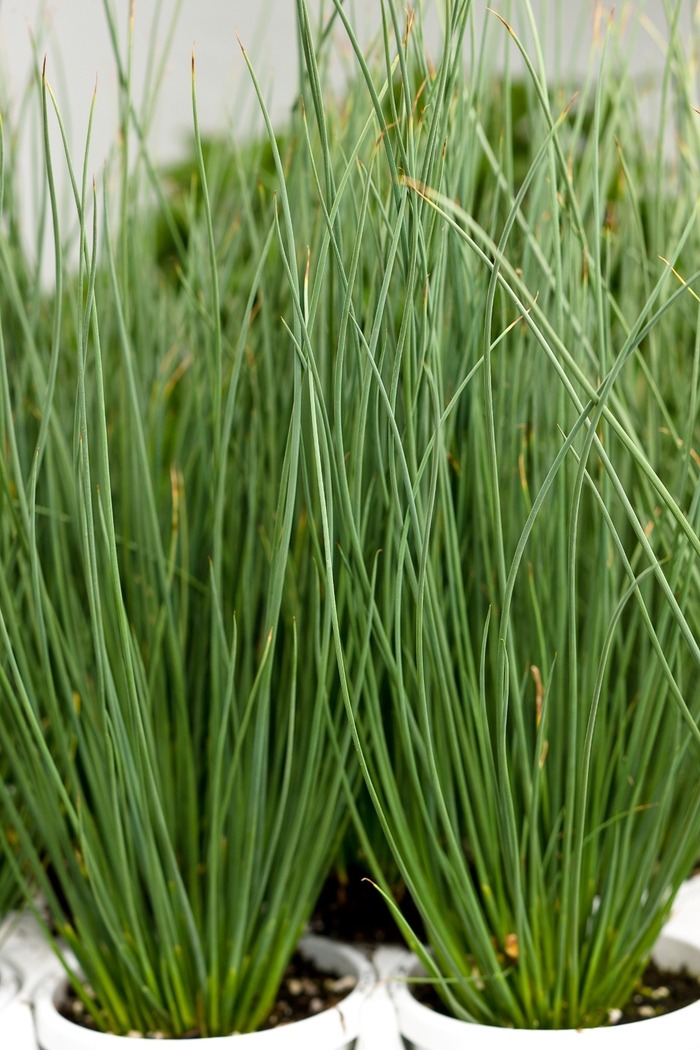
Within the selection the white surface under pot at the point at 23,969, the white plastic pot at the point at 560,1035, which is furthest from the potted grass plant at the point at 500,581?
the white surface under pot at the point at 23,969

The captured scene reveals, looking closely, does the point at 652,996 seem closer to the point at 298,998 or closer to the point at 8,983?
the point at 298,998

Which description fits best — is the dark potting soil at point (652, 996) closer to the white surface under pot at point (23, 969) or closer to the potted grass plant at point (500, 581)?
the potted grass plant at point (500, 581)

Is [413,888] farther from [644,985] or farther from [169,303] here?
[169,303]

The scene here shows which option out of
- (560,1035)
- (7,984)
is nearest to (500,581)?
(560,1035)

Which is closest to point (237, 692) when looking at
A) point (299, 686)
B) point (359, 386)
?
point (299, 686)

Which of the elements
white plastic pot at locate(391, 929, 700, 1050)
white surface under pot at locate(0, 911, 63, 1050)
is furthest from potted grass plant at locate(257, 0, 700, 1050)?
white surface under pot at locate(0, 911, 63, 1050)

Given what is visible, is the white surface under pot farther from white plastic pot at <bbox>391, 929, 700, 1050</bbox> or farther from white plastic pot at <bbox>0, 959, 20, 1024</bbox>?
white plastic pot at <bbox>391, 929, 700, 1050</bbox>
